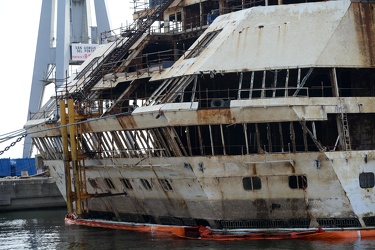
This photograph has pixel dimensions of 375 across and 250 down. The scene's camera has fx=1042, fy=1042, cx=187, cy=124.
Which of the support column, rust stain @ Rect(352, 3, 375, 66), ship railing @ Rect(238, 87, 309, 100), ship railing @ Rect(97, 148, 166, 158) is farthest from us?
the support column

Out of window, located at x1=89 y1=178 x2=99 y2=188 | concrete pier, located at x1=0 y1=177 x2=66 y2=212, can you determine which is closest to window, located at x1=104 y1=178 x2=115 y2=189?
window, located at x1=89 y1=178 x2=99 y2=188

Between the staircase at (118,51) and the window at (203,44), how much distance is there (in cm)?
671

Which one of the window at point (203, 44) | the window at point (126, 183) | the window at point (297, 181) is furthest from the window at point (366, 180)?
the window at point (126, 183)

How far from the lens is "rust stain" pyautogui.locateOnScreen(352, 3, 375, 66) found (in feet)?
128

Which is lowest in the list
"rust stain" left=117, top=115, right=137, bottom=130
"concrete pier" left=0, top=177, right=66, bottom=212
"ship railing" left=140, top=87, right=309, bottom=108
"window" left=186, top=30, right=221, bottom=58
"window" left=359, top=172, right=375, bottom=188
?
"concrete pier" left=0, top=177, right=66, bottom=212

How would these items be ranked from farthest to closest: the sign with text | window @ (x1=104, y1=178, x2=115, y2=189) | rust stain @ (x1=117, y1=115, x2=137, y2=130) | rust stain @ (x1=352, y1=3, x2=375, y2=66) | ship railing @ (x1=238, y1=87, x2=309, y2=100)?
the sign with text → window @ (x1=104, y1=178, x2=115, y2=189) → rust stain @ (x1=117, y1=115, x2=137, y2=130) → rust stain @ (x1=352, y1=3, x2=375, y2=66) → ship railing @ (x1=238, y1=87, x2=309, y2=100)

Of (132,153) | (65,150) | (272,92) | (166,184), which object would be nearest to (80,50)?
(65,150)

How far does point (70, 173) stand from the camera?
47875 millimetres

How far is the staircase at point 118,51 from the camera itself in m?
48.2

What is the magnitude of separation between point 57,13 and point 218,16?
41.4 m

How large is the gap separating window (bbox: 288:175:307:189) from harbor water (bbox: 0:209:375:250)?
6.54 ft

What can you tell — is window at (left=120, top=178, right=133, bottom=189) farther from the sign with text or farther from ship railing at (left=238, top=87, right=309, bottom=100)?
the sign with text

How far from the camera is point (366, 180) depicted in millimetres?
37594

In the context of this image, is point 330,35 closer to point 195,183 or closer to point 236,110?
point 236,110
